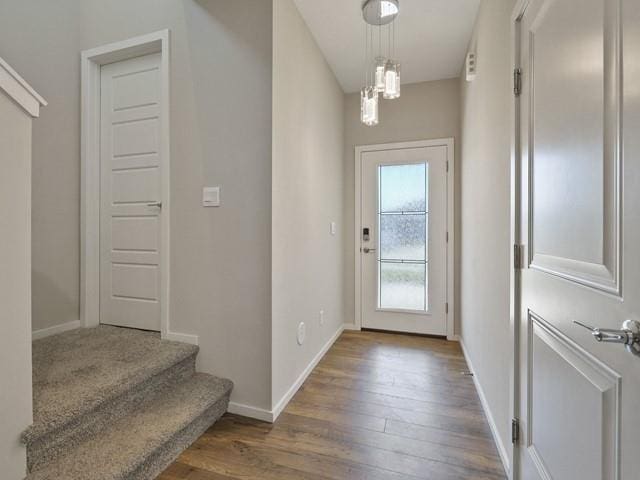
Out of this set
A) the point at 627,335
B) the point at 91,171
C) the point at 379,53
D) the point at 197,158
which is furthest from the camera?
the point at 379,53

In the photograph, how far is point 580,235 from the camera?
0.89m

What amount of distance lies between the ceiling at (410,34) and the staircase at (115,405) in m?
2.58

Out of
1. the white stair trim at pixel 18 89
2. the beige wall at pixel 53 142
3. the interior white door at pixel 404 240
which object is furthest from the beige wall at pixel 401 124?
the white stair trim at pixel 18 89

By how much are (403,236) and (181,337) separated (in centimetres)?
240

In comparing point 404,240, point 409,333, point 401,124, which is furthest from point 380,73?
point 409,333

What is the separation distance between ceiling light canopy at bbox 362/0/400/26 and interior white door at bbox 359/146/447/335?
1.38m

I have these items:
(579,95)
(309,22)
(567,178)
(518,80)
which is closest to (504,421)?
(567,178)

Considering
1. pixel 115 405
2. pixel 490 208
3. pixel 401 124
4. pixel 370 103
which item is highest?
pixel 401 124

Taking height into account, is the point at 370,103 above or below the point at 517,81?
above

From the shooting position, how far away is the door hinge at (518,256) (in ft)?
4.40

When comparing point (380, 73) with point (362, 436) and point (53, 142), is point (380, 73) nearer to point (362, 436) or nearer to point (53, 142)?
point (362, 436)

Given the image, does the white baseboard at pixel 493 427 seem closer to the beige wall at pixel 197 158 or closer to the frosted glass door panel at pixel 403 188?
the beige wall at pixel 197 158

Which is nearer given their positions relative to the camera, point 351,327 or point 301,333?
point 301,333

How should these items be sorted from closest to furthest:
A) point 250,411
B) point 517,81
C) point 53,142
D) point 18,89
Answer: point 18,89
point 517,81
point 250,411
point 53,142
